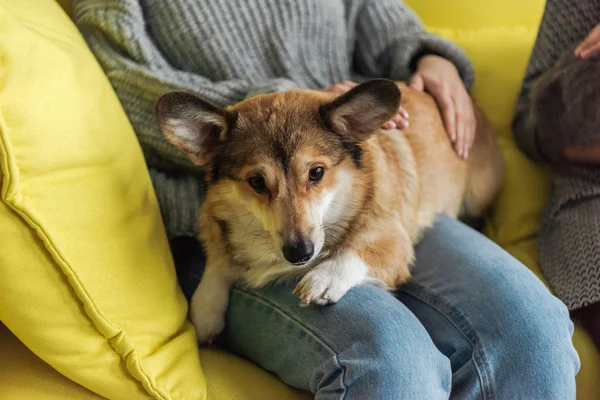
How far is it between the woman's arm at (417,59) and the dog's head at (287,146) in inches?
20.1

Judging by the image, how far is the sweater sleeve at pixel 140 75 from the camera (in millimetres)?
1295

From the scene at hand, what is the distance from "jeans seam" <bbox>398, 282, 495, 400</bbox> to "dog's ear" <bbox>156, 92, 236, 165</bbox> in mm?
587

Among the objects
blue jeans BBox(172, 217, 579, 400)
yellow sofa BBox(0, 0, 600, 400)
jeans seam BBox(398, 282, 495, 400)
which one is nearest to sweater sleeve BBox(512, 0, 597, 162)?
yellow sofa BBox(0, 0, 600, 400)

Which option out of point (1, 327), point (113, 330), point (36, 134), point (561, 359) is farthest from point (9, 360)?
point (561, 359)

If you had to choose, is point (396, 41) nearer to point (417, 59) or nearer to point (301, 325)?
point (417, 59)

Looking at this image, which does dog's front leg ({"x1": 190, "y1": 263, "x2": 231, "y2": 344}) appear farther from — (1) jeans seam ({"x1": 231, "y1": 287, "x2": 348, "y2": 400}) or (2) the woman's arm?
(2) the woman's arm

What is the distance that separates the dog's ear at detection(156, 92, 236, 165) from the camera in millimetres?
1006

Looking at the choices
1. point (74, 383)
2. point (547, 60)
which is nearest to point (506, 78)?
point (547, 60)

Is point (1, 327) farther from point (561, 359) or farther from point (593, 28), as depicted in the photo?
point (593, 28)

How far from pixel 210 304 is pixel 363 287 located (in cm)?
37

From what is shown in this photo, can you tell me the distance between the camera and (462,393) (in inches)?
42.0

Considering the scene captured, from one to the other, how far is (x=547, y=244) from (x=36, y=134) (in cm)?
129

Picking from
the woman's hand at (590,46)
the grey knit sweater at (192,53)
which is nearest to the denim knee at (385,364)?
the grey knit sweater at (192,53)

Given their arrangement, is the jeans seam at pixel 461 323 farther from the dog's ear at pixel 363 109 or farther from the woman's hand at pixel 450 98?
the woman's hand at pixel 450 98
